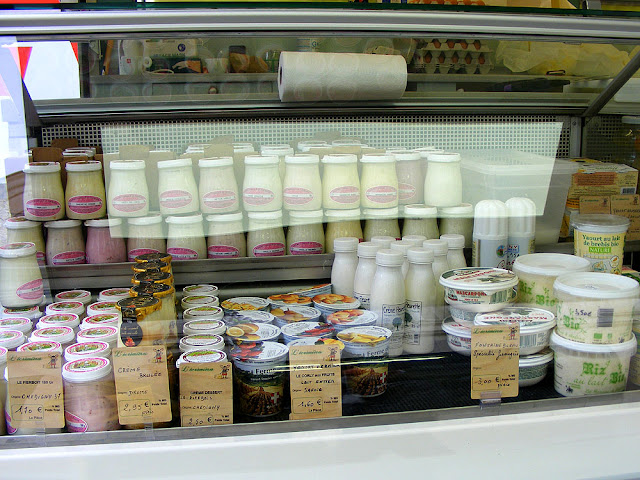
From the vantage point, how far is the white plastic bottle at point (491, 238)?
5.23 feet

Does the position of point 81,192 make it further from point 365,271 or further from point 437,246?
point 437,246

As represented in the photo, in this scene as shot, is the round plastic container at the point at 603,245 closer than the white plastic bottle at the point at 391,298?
No

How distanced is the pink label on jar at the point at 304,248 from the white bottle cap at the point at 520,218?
547mm

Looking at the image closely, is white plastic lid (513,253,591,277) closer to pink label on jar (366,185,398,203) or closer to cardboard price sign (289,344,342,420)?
pink label on jar (366,185,398,203)

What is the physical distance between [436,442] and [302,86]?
1023 millimetres

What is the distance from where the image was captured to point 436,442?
1196 mm

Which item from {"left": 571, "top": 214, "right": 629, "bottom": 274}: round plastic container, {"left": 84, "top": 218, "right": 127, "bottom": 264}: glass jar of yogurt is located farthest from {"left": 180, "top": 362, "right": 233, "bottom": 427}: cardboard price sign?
{"left": 571, "top": 214, "right": 629, "bottom": 274}: round plastic container

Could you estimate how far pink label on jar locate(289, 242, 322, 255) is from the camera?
1.62 m

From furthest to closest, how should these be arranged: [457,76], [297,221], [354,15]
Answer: [457,76] → [297,221] → [354,15]

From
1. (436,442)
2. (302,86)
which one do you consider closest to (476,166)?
(302,86)

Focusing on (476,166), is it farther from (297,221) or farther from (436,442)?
(436,442)

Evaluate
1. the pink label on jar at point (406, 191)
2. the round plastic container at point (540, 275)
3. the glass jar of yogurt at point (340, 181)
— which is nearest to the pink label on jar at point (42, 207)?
the glass jar of yogurt at point (340, 181)

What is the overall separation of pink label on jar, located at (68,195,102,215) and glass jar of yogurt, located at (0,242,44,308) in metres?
0.15

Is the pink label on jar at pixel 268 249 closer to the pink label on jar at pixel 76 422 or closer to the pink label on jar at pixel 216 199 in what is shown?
the pink label on jar at pixel 216 199
